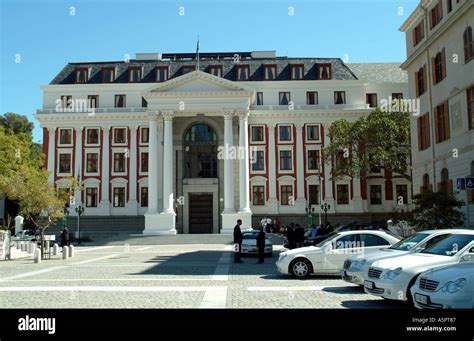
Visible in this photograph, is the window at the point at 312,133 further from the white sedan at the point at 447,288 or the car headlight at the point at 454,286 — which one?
the car headlight at the point at 454,286

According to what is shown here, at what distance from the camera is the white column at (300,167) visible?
57062 millimetres

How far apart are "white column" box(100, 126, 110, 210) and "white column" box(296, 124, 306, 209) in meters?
21.6

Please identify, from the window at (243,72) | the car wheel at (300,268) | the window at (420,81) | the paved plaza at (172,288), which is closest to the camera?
the paved plaza at (172,288)

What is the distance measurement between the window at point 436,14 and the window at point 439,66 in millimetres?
2048

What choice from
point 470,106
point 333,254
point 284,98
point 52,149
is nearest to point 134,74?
point 52,149

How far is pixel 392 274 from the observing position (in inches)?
416

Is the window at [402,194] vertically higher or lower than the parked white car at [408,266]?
higher

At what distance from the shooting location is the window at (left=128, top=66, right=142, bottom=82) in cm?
6072

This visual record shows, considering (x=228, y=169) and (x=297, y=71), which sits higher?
(x=297, y=71)

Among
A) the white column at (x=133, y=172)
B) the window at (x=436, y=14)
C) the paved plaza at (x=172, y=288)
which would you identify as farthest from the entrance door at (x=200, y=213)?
the paved plaza at (x=172, y=288)

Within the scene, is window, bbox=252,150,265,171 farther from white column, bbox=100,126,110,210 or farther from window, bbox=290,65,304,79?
white column, bbox=100,126,110,210

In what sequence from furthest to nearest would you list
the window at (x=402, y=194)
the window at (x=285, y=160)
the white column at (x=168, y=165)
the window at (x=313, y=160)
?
the window at (x=285, y=160) → the window at (x=313, y=160) → the window at (x=402, y=194) → the white column at (x=168, y=165)

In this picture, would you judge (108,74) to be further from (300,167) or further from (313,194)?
(313,194)

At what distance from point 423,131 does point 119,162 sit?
1415 inches
